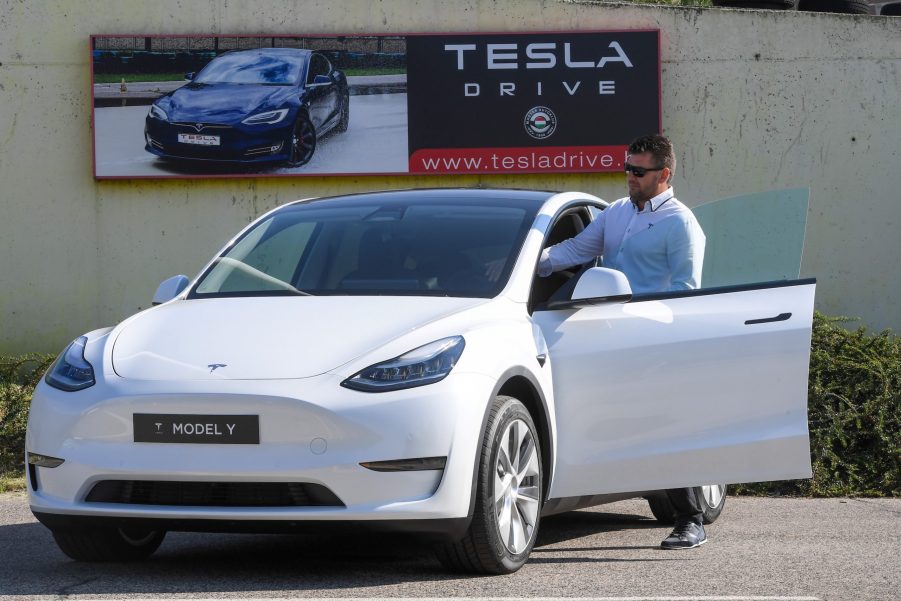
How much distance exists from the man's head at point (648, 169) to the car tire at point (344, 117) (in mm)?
7935

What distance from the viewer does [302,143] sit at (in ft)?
46.9

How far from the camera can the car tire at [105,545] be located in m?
5.68

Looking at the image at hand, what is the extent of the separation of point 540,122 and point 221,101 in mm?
→ 3269

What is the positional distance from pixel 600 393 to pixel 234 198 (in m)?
9.17

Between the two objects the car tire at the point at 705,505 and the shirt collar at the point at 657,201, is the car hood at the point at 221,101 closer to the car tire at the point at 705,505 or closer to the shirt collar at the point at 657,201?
the car tire at the point at 705,505

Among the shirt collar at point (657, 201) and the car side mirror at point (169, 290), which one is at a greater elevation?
the shirt collar at point (657, 201)

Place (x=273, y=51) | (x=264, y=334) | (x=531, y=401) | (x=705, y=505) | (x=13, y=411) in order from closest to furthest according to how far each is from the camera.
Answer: (x=264, y=334), (x=531, y=401), (x=705, y=505), (x=13, y=411), (x=273, y=51)

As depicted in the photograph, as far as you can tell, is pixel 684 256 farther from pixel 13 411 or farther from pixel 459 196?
pixel 13 411

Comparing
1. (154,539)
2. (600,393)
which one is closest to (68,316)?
(154,539)

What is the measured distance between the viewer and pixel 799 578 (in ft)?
18.1

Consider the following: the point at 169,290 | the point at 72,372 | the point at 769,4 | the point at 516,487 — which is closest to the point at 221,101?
the point at 769,4

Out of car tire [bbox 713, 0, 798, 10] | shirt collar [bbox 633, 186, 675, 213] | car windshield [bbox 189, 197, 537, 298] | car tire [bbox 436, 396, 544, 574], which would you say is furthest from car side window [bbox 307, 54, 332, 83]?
car tire [bbox 436, 396, 544, 574]

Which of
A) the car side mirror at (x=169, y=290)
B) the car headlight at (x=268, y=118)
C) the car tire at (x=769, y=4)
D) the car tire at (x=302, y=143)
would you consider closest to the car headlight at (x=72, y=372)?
the car side mirror at (x=169, y=290)

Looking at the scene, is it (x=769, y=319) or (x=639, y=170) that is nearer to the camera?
(x=769, y=319)
